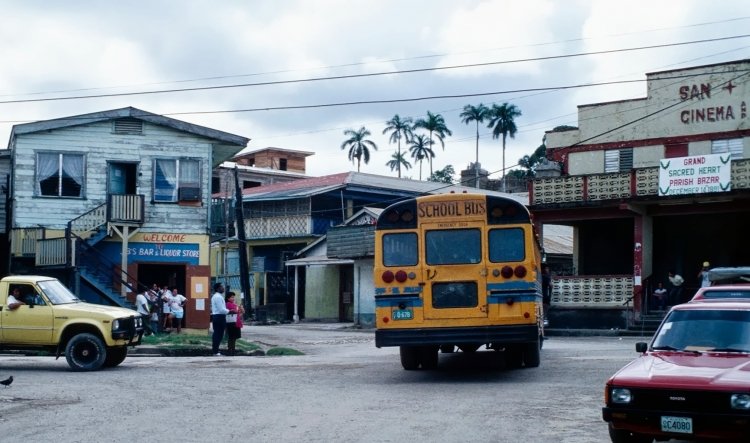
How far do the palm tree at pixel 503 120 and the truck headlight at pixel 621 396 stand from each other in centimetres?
6932

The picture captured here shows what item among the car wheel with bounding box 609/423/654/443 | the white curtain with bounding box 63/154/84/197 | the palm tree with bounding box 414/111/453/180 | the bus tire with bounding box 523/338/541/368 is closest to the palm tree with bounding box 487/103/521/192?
the palm tree with bounding box 414/111/453/180

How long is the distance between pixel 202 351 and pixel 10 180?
40.6 ft

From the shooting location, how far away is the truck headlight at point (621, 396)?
9148 millimetres

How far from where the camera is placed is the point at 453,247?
642 inches

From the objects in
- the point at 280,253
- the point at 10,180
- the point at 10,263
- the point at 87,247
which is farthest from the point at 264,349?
the point at 280,253

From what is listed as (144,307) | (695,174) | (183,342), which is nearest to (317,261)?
(144,307)

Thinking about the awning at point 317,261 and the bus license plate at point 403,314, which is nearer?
the bus license plate at point 403,314

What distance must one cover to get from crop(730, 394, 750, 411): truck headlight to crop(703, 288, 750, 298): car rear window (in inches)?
169

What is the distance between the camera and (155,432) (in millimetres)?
10961

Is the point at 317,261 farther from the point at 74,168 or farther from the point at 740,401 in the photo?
the point at 740,401

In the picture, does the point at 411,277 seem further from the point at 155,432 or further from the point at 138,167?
the point at 138,167

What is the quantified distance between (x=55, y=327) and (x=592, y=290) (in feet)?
66.2

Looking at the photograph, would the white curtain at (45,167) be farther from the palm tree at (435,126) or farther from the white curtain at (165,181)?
the palm tree at (435,126)

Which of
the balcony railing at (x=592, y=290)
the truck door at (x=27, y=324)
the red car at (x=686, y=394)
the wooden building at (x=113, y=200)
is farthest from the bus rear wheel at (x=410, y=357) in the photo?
the balcony railing at (x=592, y=290)
